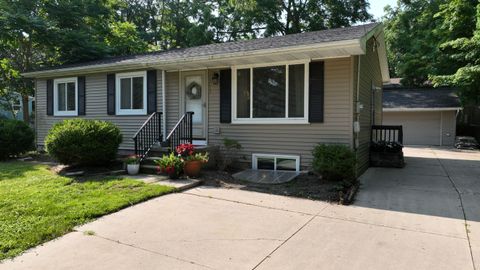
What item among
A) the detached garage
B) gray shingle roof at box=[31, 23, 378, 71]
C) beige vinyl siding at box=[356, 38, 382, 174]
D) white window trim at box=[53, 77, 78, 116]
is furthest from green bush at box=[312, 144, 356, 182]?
the detached garage

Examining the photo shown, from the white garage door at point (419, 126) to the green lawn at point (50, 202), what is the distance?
16610 mm

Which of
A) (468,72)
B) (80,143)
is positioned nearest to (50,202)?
(80,143)

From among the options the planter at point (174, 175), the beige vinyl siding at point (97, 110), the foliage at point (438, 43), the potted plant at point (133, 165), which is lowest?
the planter at point (174, 175)

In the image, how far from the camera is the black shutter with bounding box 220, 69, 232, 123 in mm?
7977

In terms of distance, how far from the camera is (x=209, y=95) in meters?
8.35

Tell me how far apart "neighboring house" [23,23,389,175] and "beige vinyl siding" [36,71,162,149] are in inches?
1.2

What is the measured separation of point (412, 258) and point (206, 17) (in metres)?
23.1

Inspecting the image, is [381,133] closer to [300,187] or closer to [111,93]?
[300,187]

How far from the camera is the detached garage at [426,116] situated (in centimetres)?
1742

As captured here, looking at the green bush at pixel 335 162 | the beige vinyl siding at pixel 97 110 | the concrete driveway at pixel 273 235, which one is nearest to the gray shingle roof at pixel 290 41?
the beige vinyl siding at pixel 97 110

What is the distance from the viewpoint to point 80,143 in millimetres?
7230

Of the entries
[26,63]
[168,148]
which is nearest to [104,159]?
[168,148]

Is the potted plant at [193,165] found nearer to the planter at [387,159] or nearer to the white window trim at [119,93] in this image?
the white window trim at [119,93]

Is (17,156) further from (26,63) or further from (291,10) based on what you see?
(291,10)
